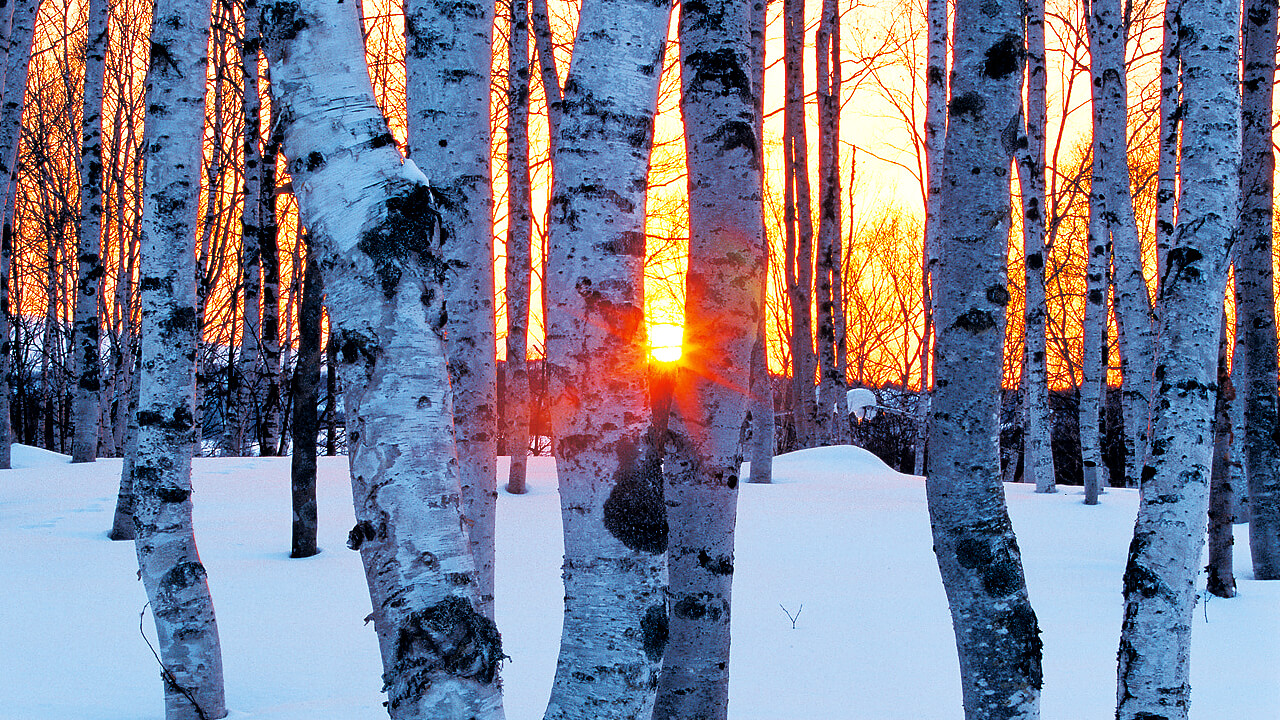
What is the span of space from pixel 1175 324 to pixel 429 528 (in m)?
2.66

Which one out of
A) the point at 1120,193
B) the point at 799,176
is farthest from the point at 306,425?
the point at 799,176

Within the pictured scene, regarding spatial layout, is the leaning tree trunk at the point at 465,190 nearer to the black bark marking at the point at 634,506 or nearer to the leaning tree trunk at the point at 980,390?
the black bark marking at the point at 634,506

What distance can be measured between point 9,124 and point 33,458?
5.34m

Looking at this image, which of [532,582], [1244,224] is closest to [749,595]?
[532,582]

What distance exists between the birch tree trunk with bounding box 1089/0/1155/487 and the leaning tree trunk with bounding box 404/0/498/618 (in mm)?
7931

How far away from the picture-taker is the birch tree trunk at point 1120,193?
8836mm

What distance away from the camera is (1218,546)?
6.08 m

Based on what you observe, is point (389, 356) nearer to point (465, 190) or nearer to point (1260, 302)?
point (465, 190)

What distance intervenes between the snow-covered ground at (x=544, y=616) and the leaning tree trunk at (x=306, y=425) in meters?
0.26

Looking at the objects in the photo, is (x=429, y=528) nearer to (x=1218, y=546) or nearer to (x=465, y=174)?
(x=465, y=174)

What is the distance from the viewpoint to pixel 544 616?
569cm

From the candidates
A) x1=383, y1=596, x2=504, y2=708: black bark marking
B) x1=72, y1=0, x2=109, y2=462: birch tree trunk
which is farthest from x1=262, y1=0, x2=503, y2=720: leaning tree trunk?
x1=72, y1=0, x2=109, y2=462: birch tree trunk

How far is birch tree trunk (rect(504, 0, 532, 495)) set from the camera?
Answer: 9.57 metres

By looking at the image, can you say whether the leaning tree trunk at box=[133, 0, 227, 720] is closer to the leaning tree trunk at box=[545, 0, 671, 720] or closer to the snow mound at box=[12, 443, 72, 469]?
the leaning tree trunk at box=[545, 0, 671, 720]
